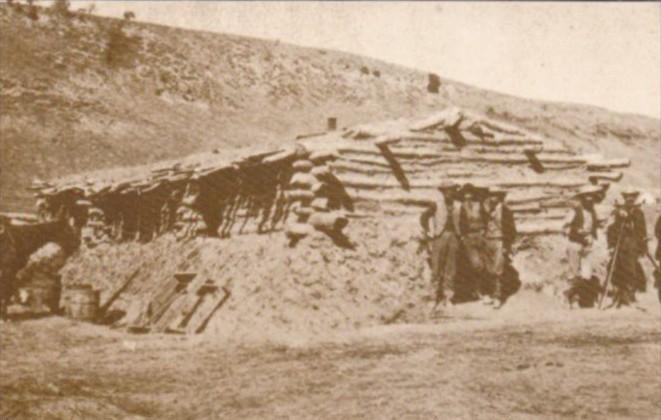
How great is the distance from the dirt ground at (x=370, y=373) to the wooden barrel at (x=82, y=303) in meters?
2.83

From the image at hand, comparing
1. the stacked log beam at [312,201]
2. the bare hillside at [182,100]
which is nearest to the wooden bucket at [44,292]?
the stacked log beam at [312,201]

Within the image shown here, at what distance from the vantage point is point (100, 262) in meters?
20.4

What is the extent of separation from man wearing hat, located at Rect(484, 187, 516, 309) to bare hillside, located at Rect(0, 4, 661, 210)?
1990 cm

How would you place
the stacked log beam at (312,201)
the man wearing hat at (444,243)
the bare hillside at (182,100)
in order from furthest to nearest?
the bare hillside at (182,100) < the man wearing hat at (444,243) < the stacked log beam at (312,201)

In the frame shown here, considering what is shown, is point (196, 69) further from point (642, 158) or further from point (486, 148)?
point (486, 148)

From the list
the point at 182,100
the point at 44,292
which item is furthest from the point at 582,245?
the point at 182,100

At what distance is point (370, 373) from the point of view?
31.7 feet

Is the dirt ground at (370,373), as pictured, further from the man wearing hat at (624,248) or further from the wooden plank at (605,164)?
the wooden plank at (605,164)

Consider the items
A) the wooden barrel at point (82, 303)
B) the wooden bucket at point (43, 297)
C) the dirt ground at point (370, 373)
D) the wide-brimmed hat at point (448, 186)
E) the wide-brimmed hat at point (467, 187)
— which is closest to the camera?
the dirt ground at point (370, 373)

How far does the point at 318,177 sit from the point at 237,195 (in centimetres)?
261

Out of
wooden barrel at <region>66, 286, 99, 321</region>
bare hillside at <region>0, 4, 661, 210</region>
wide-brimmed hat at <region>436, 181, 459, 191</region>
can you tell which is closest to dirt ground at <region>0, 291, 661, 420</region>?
wide-brimmed hat at <region>436, 181, 459, 191</region>

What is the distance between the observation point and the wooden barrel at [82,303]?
16.8 meters

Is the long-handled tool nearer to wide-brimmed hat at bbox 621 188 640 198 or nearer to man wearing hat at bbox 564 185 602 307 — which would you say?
man wearing hat at bbox 564 185 602 307

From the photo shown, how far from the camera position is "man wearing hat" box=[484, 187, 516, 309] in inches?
585
